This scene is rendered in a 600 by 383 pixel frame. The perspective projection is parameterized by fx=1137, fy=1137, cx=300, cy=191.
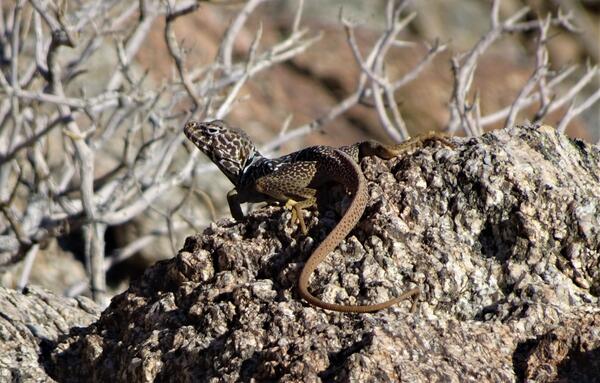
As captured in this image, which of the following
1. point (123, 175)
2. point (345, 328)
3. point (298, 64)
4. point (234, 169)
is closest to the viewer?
point (345, 328)

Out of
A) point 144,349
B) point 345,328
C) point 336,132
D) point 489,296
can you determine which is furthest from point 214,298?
point 336,132

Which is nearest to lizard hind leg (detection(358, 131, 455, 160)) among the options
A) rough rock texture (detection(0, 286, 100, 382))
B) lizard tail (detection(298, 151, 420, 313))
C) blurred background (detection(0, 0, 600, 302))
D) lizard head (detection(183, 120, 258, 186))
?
lizard tail (detection(298, 151, 420, 313))

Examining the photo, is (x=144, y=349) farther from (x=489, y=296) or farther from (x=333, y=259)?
(x=489, y=296)

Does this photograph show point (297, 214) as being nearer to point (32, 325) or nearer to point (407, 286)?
point (407, 286)

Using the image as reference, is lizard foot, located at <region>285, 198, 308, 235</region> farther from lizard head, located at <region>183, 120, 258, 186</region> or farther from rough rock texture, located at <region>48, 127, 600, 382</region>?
lizard head, located at <region>183, 120, 258, 186</region>

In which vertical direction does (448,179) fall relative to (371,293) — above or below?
above

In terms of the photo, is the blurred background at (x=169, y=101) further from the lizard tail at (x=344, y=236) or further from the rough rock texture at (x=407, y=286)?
the lizard tail at (x=344, y=236)
